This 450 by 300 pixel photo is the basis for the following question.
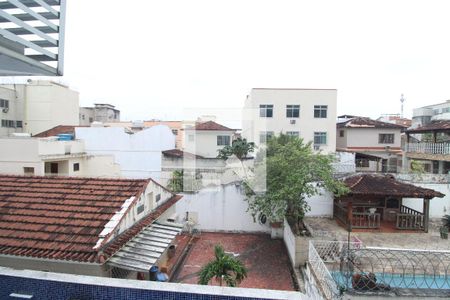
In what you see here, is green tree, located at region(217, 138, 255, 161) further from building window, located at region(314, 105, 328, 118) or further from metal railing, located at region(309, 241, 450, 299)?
metal railing, located at region(309, 241, 450, 299)

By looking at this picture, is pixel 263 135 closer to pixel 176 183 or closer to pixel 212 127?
pixel 212 127

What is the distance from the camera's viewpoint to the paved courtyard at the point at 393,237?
10.0 meters

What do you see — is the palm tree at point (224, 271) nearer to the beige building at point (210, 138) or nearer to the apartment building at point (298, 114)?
the beige building at point (210, 138)

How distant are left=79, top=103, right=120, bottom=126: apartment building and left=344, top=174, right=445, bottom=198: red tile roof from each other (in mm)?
34419

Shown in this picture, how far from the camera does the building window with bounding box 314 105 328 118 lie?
23406 millimetres

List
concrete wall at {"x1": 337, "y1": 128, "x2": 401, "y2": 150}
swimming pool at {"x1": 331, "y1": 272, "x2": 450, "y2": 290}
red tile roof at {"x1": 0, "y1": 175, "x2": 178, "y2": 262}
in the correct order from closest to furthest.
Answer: red tile roof at {"x1": 0, "y1": 175, "x2": 178, "y2": 262} → swimming pool at {"x1": 331, "y1": 272, "x2": 450, "y2": 290} → concrete wall at {"x1": 337, "y1": 128, "x2": 401, "y2": 150}

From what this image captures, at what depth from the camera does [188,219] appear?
13.3m

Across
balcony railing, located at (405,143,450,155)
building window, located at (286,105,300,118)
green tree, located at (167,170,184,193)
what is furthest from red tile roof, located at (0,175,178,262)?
balcony railing, located at (405,143,450,155)

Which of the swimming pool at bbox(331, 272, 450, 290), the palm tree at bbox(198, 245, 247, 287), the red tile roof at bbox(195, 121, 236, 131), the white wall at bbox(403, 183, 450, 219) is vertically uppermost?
the red tile roof at bbox(195, 121, 236, 131)

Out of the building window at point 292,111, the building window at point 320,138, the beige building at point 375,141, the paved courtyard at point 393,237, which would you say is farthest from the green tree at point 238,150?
the beige building at point 375,141

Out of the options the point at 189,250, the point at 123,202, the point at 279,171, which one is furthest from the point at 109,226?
the point at 279,171

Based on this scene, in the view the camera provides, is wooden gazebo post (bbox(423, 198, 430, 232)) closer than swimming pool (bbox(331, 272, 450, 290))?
No

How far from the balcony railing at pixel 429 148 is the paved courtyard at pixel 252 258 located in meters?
13.0

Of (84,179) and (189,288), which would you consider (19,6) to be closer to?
(189,288)
